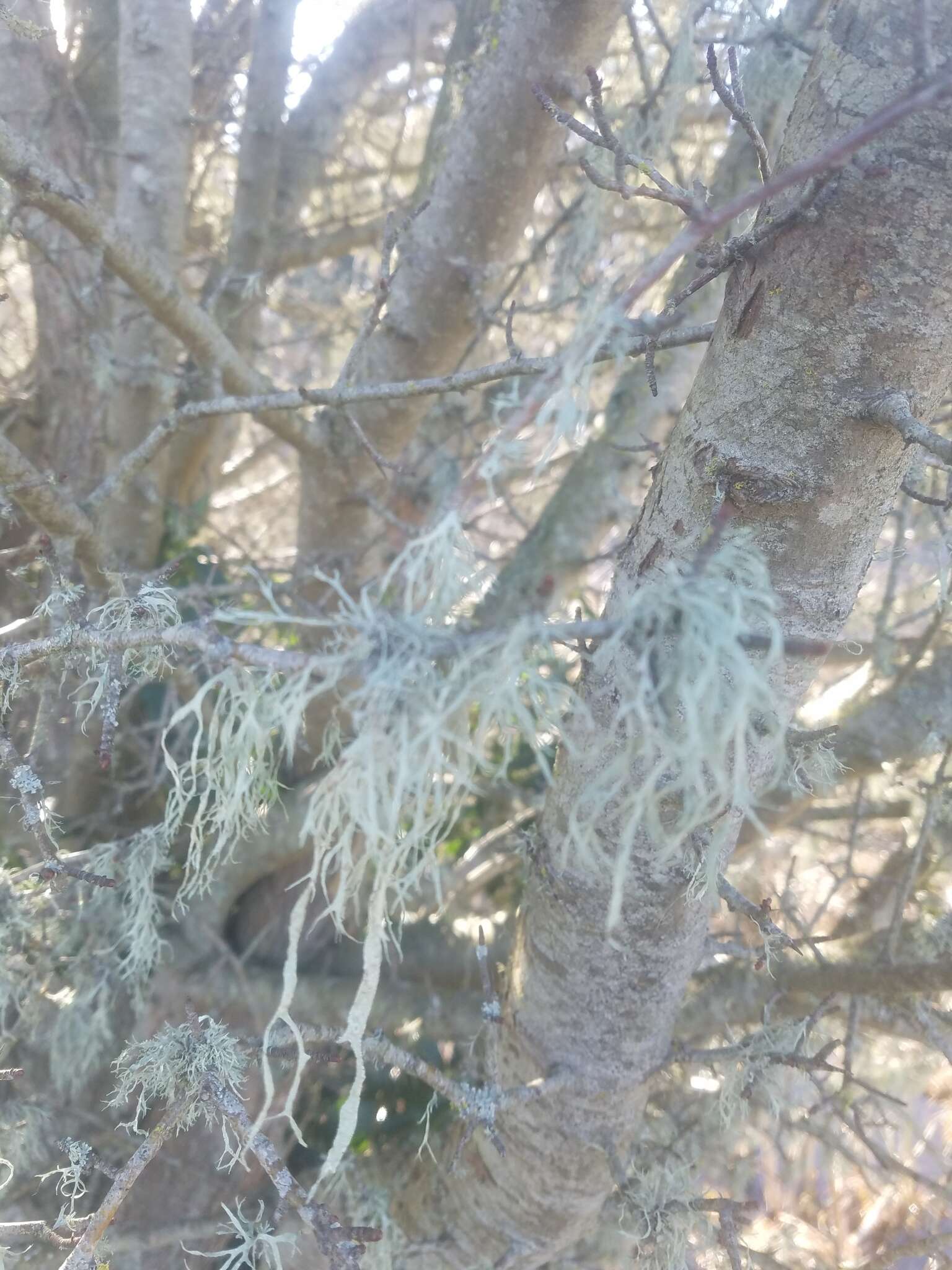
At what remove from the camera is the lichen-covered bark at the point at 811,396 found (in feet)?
1.73

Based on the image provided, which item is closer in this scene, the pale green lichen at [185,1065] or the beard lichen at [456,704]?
the beard lichen at [456,704]

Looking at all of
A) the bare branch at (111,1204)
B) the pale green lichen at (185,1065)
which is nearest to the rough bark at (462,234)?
the pale green lichen at (185,1065)

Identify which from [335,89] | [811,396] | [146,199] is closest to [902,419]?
[811,396]

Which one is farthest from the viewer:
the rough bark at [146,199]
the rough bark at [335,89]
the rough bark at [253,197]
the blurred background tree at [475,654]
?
the rough bark at [335,89]

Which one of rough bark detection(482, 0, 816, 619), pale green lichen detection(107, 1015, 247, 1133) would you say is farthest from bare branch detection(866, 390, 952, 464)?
rough bark detection(482, 0, 816, 619)

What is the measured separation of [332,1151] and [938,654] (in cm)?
118

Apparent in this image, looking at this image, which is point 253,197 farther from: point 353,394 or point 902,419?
point 902,419

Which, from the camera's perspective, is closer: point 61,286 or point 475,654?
point 475,654

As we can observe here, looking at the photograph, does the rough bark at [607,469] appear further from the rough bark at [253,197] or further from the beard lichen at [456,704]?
the beard lichen at [456,704]

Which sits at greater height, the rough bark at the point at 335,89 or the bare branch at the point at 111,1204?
the rough bark at the point at 335,89

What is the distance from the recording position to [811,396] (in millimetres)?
560

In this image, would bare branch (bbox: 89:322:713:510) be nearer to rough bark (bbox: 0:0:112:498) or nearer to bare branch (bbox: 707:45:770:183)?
bare branch (bbox: 707:45:770:183)

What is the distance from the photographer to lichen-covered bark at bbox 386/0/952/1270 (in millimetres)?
528

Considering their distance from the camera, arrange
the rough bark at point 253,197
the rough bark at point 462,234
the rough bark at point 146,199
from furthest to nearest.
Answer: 1. the rough bark at point 253,197
2. the rough bark at point 146,199
3. the rough bark at point 462,234
